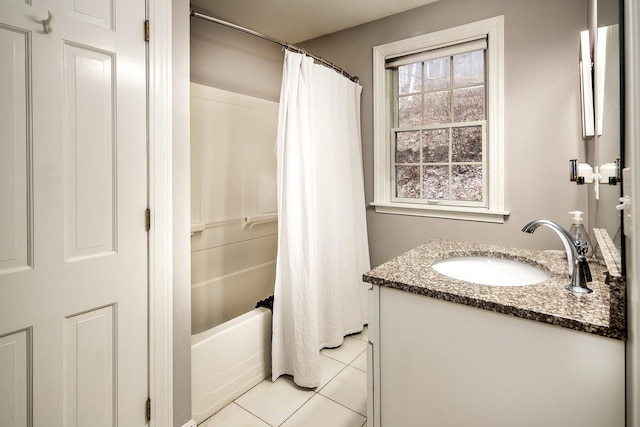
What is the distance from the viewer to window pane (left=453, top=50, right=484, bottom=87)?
233 centimetres

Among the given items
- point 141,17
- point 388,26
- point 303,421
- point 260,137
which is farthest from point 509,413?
point 388,26

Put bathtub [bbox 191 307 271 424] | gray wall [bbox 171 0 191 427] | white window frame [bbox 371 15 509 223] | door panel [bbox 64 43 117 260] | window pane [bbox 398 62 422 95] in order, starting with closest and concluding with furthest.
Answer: door panel [bbox 64 43 117 260] < gray wall [bbox 171 0 191 427] < bathtub [bbox 191 307 271 424] < white window frame [bbox 371 15 509 223] < window pane [bbox 398 62 422 95]

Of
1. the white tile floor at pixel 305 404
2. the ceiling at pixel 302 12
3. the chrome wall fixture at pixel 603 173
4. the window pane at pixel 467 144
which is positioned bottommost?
the white tile floor at pixel 305 404

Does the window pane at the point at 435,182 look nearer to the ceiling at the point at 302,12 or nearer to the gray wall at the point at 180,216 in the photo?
the ceiling at the point at 302,12

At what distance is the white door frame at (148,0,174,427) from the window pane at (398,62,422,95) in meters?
1.89

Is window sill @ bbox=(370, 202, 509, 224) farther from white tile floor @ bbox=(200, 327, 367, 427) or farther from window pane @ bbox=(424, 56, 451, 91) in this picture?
white tile floor @ bbox=(200, 327, 367, 427)

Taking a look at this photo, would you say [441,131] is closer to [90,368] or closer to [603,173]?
[603,173]

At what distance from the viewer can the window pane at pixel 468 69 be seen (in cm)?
233

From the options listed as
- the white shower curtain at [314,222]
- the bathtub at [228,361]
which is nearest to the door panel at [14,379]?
the bathtub at [228,361]

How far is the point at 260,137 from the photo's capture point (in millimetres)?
2719

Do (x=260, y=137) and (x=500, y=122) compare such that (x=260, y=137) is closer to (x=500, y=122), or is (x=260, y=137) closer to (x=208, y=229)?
(x=208, y=229)

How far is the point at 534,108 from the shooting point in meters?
2.05

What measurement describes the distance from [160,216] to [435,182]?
2.02 metres

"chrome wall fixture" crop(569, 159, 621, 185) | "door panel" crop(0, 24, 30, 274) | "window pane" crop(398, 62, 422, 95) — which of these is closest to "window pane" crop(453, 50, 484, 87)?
"window pane" crop(398, 62, 422, 95)
